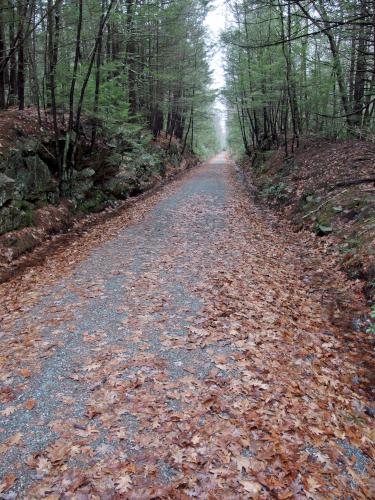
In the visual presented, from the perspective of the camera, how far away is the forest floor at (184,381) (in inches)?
129

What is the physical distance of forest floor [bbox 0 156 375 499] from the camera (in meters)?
3.27

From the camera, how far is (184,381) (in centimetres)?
447

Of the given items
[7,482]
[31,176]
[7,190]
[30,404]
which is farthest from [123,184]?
[7,482]

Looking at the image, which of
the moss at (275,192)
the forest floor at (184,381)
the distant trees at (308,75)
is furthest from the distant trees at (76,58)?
the moss at (275,192)

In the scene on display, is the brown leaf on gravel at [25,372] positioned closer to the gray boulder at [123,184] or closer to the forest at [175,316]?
the forest at [175,316]

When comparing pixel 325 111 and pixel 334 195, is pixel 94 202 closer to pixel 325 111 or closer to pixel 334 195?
pixel 334 195

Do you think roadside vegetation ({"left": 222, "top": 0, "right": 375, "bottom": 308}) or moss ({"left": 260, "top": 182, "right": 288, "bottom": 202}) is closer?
roadside vegetation ({"left": 222, "top": 0, "right": 375, "bottom": 308})

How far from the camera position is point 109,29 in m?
15.2

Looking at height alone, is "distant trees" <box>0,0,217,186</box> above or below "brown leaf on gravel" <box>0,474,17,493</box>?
above

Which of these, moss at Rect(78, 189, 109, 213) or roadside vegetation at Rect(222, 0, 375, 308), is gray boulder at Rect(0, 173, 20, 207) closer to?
moss at Rect(78, 189, 109, 213)

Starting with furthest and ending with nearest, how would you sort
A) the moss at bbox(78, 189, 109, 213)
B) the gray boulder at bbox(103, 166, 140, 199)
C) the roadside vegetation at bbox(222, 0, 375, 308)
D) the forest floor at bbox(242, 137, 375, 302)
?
the gray boulder at bbox(103, 166, 140, 199) < the moss at bbox(78, 189, 109, 213) < the roadside vegetation at bbox(222, 0, 375, 308) < the forest floor at bbox(242, 137, 375, 302)

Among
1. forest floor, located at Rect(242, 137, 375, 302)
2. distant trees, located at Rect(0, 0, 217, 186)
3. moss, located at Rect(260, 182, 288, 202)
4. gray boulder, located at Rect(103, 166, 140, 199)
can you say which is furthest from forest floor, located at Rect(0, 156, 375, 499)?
gray boulder, located at Rect(103, 166, 140, 199)

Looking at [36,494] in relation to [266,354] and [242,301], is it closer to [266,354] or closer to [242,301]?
[266,354]

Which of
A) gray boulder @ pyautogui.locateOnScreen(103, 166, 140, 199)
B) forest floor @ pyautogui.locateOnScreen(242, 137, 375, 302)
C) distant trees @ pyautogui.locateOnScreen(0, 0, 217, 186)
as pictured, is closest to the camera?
forest floor @ pyautogui.locateOnScreen(242, 137, 375, 302)
